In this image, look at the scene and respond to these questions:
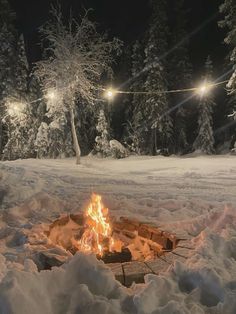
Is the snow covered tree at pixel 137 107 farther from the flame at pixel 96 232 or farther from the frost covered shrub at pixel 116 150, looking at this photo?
the flame at pixel 96 232

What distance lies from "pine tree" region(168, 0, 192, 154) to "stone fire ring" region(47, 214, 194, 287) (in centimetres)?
2498

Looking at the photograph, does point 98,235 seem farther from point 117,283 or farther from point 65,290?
point 65,290

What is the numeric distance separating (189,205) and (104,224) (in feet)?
7.37

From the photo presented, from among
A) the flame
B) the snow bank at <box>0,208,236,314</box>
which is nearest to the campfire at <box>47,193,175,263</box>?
the flame

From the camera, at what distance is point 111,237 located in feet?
21.4

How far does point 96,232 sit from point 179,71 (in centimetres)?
2728

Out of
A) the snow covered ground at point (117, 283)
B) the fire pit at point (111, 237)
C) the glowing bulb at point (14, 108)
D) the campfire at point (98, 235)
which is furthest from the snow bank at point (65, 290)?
the glowing bulb at point (14, 108)

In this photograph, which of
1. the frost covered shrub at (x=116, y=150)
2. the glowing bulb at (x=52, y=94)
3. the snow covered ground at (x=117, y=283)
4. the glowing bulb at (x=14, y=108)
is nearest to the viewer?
the snow covered ground at (x=117, y=283)

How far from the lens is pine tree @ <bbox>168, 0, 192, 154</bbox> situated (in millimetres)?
31578

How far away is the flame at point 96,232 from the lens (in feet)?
20.3

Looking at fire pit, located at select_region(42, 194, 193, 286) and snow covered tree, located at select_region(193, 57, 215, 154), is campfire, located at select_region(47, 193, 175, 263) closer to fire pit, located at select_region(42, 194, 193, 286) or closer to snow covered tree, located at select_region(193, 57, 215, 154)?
fire pit, located at select_region(42, 194, 193, 286)

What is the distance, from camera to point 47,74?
917 inches

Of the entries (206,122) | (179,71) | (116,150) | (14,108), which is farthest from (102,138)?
(179,71)

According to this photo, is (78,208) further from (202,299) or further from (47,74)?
(47,74)
